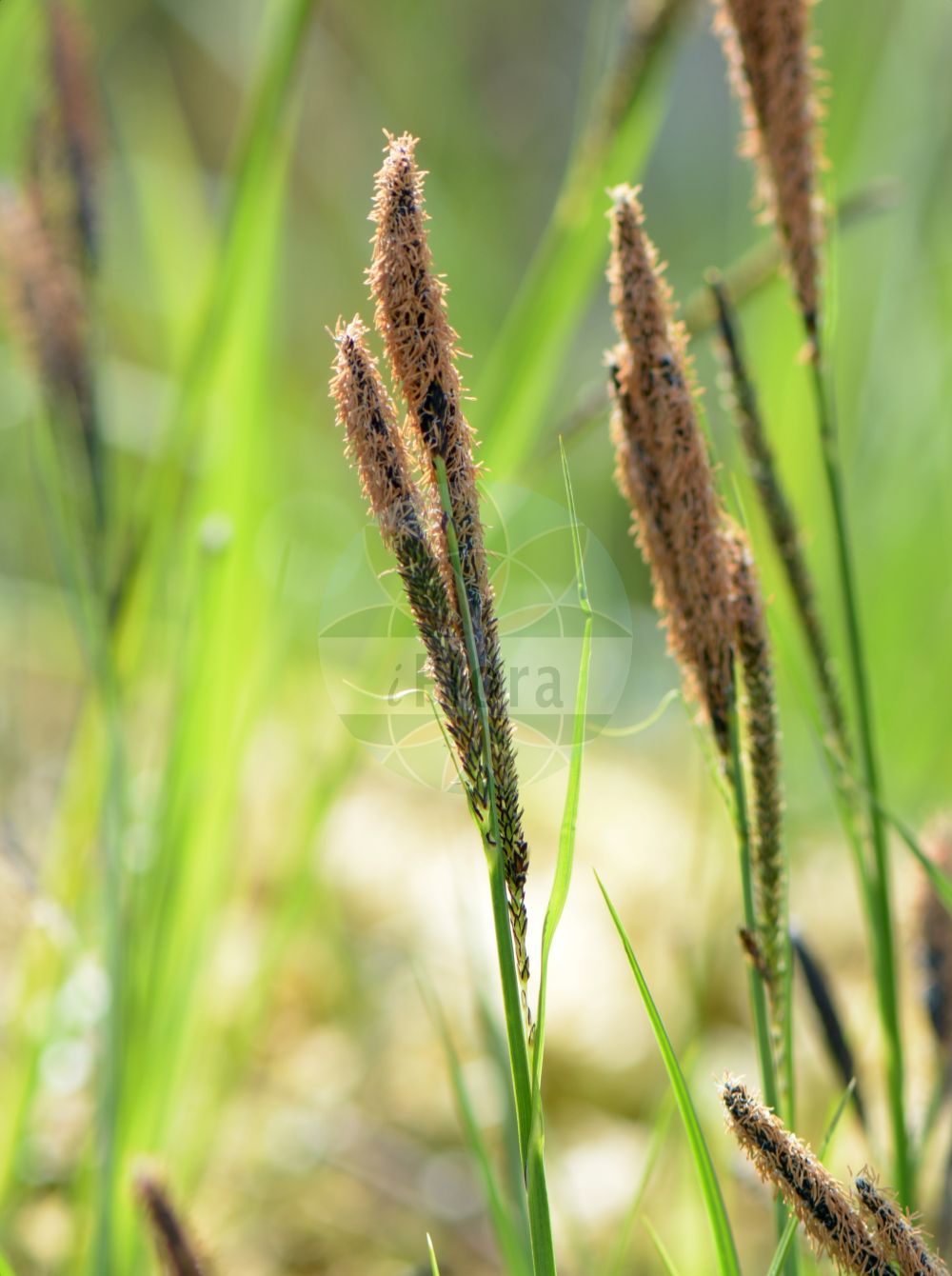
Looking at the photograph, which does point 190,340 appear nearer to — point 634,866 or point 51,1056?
point 51,1056

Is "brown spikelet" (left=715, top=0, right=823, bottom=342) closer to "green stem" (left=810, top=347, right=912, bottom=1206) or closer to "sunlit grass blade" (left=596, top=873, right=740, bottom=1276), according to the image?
"green stem" (left=810, top=347, right=912, bottom=1206)

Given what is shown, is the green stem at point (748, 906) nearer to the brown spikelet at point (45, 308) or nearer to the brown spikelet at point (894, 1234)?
the brown spikelet at point (894, 1234)

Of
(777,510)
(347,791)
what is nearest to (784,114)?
(777,510)

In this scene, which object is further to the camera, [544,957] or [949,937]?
[949,937]

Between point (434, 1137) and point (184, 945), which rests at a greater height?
point (184, 945)

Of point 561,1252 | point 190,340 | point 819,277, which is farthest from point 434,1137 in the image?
point 819,277

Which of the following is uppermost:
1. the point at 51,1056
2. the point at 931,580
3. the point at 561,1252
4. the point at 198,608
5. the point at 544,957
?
the point at 931,580

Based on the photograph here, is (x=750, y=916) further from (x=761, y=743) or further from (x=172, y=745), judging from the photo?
(x=172, y=745)
